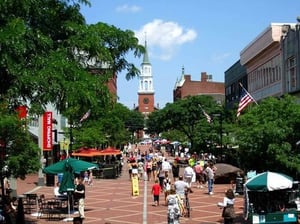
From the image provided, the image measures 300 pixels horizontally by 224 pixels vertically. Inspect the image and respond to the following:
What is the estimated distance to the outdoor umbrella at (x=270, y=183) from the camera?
664 inches

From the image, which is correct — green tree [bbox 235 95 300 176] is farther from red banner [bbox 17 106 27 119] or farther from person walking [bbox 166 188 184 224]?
red banner [bbox 17 106 27 119]

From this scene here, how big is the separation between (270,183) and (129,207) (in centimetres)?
969

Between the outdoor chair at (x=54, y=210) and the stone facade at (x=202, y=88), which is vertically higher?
the stone facade at (x=202, y=88)

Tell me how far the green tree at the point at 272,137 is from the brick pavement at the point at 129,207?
2631 millimetres

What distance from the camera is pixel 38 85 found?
1470 cm

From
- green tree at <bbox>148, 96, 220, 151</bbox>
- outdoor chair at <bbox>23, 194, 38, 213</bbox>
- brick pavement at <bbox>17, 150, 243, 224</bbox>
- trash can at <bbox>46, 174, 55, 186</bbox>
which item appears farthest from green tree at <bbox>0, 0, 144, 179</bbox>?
green tree at <bbox>148, 96, 220, 151</bbox>

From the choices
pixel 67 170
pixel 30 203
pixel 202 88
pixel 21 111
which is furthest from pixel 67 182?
pixel 202 88

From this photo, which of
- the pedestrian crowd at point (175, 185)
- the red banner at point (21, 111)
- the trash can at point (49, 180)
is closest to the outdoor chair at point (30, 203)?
the pedestrian crowd at point (175, 185)

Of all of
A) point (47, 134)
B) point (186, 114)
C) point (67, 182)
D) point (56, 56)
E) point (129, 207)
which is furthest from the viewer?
point (186, 114)

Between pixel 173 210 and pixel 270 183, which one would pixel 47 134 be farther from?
pixel 270 183

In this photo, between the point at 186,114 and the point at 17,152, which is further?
the point at 186,114

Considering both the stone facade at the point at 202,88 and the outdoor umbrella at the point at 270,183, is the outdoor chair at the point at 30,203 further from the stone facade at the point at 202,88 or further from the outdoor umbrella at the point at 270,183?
the stone facade at the point at 202,88

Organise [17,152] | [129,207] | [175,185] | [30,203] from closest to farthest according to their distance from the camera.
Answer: [17,152]
[175,185]
[30,203]
[129,207]

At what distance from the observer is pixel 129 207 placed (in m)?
25.3
